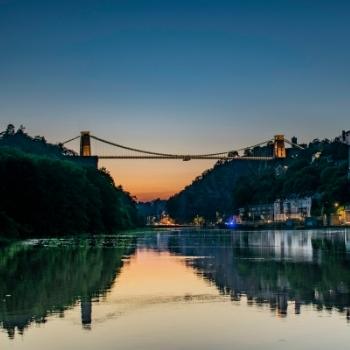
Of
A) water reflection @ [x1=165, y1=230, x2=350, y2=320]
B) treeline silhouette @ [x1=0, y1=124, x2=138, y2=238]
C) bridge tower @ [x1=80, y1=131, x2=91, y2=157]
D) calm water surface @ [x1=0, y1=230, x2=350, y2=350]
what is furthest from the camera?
bridge tower @ [x1=80, y1=131, x2=91, y2=157]

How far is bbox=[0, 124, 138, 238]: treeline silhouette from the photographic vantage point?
68.8 metres

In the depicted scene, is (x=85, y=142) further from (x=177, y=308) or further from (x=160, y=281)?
(x=177, y=308)

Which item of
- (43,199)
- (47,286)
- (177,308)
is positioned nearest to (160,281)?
(47,286)

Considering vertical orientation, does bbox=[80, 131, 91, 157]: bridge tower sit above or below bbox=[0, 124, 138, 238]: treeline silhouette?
above

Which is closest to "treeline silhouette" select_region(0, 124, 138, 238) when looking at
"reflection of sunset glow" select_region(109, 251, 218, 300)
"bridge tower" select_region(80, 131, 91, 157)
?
"reflection of sunset glow" select_region(109, 251, 218, 300)

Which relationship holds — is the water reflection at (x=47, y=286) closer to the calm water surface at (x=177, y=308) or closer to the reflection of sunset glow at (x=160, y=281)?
the calm water surface at (x=177, y=308)

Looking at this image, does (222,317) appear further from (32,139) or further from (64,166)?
(32,139)

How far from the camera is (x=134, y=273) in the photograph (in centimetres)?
2738

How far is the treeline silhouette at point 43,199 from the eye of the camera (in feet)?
226

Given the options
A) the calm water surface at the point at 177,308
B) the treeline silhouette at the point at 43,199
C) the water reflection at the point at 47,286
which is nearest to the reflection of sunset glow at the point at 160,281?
the calm water surface at the point at 177,308

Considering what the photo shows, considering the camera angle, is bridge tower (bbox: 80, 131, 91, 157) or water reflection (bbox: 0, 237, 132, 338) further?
bridge tower (bbox: 80, 131, 91, 157)

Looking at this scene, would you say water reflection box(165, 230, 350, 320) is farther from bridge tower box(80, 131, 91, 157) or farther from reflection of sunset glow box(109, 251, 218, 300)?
bridge tower box(80, 131, 91, 157)

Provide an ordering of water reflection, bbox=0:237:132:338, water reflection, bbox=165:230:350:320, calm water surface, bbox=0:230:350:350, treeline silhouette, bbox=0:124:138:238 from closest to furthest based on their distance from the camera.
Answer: calm water surface, bbox=0:230:350:350 → water reflection, bbox=0:237:132:338 → water reflection, bbox=165:230:350:320 → treeline silhouette, bbox=0:124:138:238

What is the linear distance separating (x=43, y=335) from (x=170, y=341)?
2157 mm
